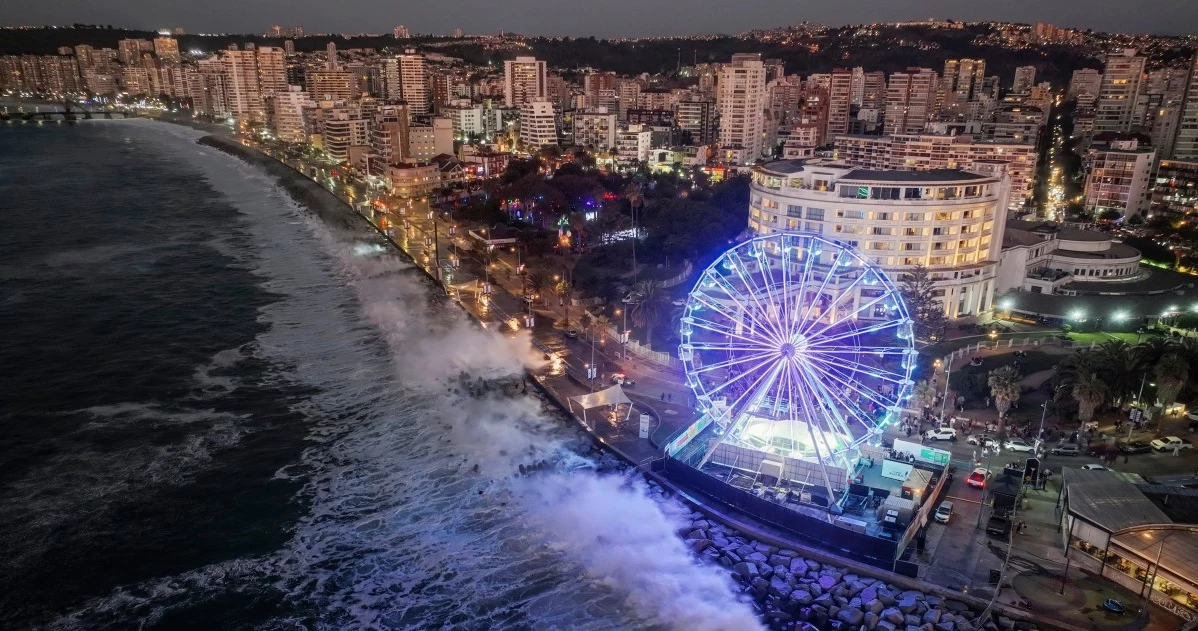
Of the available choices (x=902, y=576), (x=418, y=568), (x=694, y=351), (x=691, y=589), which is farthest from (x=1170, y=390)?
(x=418, y=568)

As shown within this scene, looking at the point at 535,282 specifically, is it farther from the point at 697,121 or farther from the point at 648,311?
the point at 697,121

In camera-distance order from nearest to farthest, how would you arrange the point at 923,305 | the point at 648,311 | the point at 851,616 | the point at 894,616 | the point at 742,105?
1. the point at 894,616
2. the point at 851,616
3. the point at 923,305
4. the point at 648,311
5. the point at 742,105

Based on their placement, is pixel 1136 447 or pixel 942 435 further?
pixel 942 435

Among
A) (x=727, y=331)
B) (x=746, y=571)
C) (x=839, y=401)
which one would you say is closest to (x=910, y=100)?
(x=727, y=331)

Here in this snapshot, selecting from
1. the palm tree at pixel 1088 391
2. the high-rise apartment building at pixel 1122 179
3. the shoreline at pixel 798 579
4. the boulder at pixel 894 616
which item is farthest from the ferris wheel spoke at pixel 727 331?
the high-rise apartment building at pixel 1122 179

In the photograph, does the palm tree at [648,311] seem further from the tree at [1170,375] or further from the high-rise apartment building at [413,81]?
the high-rise apartment building at [413,81]

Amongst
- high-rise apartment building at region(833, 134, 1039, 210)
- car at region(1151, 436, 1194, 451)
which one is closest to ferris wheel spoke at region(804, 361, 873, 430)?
car at region(1151, 436, 1194, 451)

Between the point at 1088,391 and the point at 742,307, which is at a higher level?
the point at 742,307
